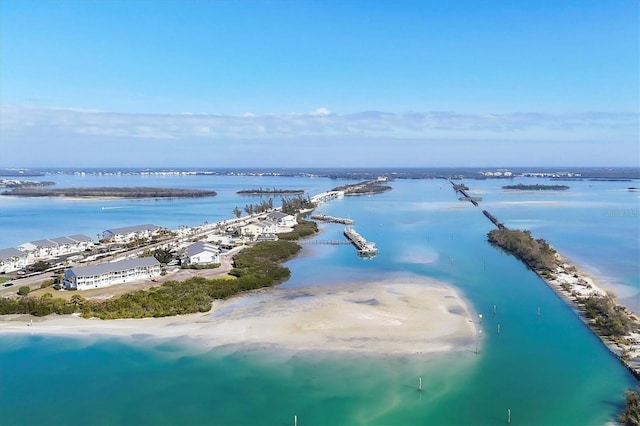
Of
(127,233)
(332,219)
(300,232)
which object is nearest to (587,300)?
(300,232)

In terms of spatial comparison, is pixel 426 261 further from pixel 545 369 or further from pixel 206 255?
pixel 545 369

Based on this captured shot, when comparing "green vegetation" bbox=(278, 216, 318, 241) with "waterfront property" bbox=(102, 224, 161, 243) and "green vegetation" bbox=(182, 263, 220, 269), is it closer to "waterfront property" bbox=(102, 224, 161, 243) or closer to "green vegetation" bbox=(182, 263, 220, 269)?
"waterfront property" bbox=(102, 224, 161, 243)

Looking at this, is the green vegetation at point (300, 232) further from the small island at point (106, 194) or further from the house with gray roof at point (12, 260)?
the small island at point (106, 194)

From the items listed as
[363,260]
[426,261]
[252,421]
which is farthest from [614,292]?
[252,421]

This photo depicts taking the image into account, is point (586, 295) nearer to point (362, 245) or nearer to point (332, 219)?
point (362, 245)

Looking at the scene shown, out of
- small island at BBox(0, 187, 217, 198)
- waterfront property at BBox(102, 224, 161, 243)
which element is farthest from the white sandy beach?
small island at BBox(0, 187, 217, 198)

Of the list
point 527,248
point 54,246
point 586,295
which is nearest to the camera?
point 586,295
